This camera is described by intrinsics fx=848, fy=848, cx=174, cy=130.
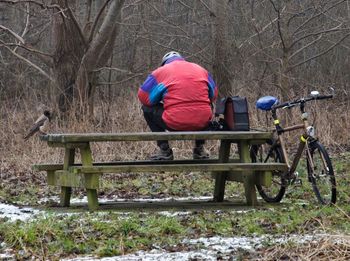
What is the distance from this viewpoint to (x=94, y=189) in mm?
8664

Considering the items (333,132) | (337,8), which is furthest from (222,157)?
(337,8)

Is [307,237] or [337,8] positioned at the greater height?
[337,8]

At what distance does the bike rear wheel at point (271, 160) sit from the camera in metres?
9.08

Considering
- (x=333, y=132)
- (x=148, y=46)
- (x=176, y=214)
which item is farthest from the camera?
(x=148, y=46)

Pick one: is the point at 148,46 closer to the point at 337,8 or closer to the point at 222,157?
the point at 337,8

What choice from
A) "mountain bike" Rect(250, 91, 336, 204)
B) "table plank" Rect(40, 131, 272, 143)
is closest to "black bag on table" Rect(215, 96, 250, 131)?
"mountain bike" Rect(250, 91, 336, 204)

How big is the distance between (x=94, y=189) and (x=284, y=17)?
38.6ft

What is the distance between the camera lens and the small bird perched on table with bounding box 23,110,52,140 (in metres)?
15.0

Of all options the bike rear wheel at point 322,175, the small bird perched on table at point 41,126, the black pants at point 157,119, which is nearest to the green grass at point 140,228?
the bike rear wheel at point 322,175

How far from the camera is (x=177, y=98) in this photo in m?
9.59

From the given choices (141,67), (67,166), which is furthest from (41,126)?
(141,67)

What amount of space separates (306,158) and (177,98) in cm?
164

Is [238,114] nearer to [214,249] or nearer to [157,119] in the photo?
[157,119]

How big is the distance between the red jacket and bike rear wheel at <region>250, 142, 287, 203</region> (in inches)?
26.6
